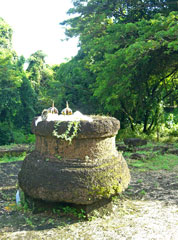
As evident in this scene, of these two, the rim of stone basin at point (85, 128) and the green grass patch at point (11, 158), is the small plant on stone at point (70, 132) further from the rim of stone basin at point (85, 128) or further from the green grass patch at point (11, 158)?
the green grass patch at point (11, 158)

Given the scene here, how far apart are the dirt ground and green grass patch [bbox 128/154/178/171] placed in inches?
74.0

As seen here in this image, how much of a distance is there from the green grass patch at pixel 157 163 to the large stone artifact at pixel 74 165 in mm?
2863

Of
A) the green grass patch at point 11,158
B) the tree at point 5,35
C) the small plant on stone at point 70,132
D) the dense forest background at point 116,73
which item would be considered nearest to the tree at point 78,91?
the dense forest background at point 116,73

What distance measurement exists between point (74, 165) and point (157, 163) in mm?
3903

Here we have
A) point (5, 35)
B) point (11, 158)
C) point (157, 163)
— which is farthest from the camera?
point (5, 35)

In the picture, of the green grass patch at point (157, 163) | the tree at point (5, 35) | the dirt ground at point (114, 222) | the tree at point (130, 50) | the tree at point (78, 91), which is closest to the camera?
the dirt ground at point (114, 222)

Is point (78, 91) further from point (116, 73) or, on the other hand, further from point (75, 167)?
point (75, 167)

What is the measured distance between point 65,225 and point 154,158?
4.55 metres

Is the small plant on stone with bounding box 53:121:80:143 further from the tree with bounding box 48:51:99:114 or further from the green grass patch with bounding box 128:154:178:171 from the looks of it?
the tree with bounding box 48:51:99:114

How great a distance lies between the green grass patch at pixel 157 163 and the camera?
5954 mm

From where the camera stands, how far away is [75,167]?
2971 mm

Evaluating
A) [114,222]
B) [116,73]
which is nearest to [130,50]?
[116,73]

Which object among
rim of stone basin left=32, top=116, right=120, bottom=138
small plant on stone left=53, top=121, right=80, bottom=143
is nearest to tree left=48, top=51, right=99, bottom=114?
rim of stone basin left=32, top=116, right=120, bottom=138

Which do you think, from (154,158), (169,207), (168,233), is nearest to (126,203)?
(169,207)
